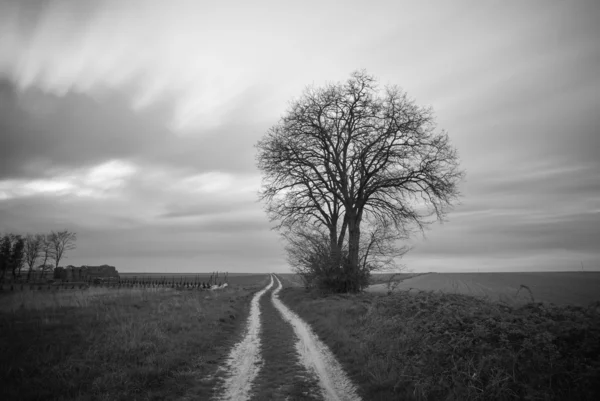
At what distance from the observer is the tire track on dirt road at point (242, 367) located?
610cm

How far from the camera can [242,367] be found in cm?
773

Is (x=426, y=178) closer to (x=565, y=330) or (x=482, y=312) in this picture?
(x=482, y=312)

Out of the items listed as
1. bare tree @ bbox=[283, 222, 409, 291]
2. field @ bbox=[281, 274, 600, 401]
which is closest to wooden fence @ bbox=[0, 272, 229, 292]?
bare tree @ bbox=[283, 222, 409, 291]

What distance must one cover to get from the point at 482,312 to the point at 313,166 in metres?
16.2

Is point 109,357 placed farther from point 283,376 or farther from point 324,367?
point 324,367

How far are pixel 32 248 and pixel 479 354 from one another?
10830 cm

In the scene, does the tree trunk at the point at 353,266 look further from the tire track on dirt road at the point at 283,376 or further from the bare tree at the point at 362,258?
the tire track on dirt road at the point at 283,376

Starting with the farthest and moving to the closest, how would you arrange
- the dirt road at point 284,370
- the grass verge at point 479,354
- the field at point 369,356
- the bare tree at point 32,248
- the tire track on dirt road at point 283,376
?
the bare tree at point 32,248
the dirt road at point 284,370
the tire track on dirt road at point 283,376
the field at point 369,356
the grass verge at point 479,354

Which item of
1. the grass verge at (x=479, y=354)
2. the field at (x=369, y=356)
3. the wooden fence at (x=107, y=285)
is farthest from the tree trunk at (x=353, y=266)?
the wooden fence at (x=107, y=285)

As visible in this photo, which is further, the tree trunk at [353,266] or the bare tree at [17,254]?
the bare tree at [17,254]

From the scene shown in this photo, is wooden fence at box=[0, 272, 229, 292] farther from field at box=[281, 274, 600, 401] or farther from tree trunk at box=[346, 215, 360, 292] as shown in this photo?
field at box=[281, 274, 600, 401]

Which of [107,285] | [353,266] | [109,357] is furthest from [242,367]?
[107,285]

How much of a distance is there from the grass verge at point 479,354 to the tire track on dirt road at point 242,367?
247 cm

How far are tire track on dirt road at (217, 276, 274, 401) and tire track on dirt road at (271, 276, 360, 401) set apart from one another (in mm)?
1384
